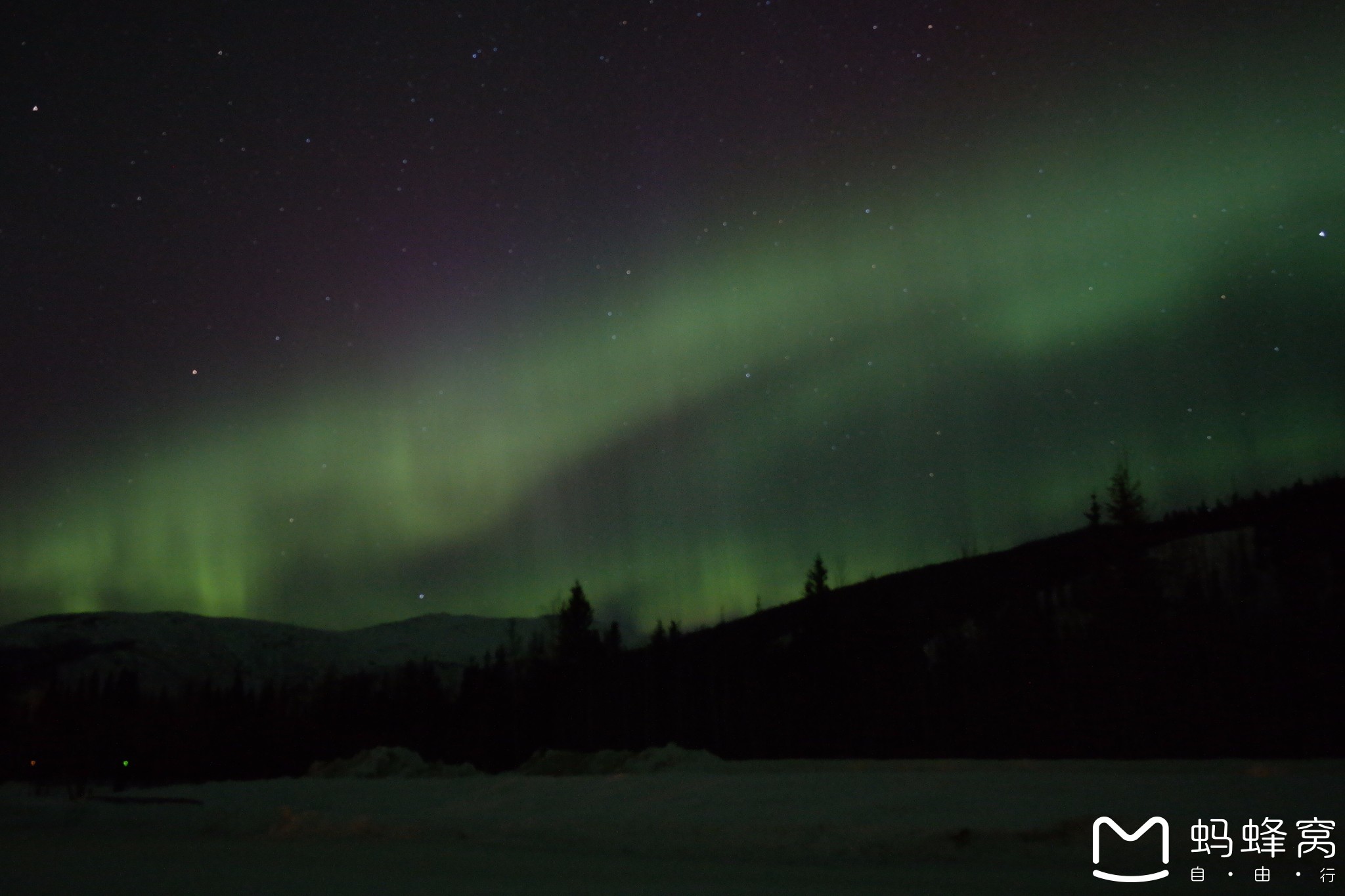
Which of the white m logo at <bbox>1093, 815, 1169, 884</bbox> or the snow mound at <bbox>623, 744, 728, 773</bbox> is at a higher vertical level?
the white m logo at <bbox>1093, 815, 1169, 884</bbox>

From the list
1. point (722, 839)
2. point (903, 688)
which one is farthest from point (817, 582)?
point (722, 839)

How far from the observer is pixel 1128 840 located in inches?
458

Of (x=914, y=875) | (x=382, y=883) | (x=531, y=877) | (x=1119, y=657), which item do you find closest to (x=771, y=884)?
(x=914, y=875)

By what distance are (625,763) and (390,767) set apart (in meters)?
15.2

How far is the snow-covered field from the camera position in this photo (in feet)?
36.9

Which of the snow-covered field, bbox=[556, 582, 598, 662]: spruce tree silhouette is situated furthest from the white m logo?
bbox=[556, 582, 598, 662]: spruce tree silhouette

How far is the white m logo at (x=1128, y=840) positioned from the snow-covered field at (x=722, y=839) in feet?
0.41

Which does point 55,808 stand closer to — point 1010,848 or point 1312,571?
point 1010,848

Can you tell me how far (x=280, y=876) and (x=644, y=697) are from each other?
6527cm

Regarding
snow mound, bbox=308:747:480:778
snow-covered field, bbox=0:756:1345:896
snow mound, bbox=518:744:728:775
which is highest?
snow-covered field, bbox=0:756:1345:896

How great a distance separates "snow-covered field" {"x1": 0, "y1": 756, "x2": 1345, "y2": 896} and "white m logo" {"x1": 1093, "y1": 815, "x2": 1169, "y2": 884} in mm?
126

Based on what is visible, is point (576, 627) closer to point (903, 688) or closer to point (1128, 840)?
point (903, 688)

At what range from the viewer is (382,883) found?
11625mm

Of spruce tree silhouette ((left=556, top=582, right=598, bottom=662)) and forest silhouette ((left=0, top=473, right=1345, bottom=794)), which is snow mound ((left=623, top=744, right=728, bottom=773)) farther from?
spruce tree silhouette ((left=556, top=582, right=598, bottom=662))
